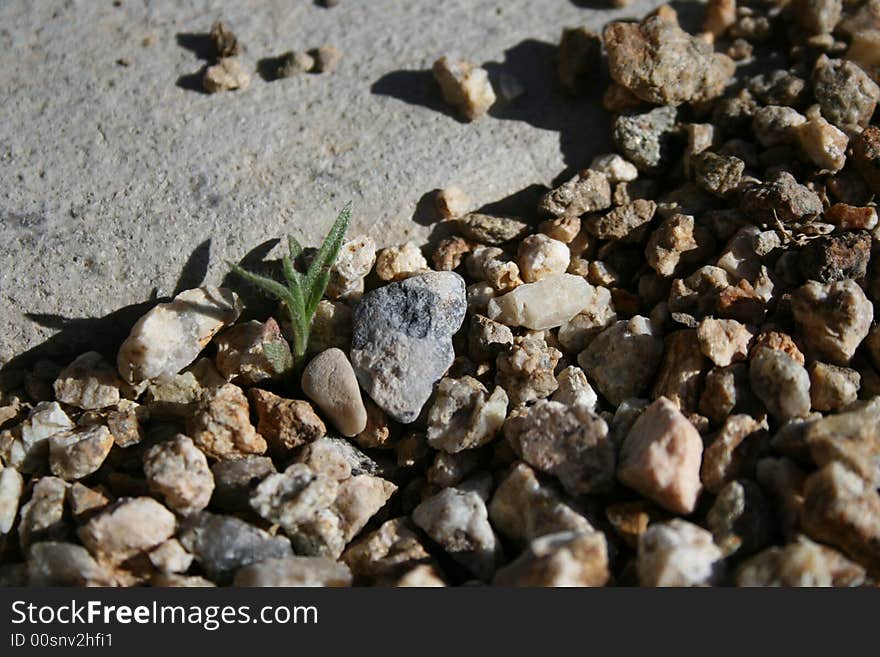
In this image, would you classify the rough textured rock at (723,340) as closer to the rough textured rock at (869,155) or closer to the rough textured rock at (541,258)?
the rough textured rock at (541,258)

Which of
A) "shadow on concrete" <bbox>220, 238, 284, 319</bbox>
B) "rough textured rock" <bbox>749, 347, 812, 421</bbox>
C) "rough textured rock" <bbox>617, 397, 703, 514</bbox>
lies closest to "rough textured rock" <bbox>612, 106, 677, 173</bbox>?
"rough textured rock" <bbox>749, 347, 812, 421</bbox>

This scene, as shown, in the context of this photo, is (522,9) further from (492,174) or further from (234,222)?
(234,222)

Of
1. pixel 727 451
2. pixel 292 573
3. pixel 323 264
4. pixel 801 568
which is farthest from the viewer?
pixel 323 264

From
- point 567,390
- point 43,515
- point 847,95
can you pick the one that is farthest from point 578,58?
point 43,515

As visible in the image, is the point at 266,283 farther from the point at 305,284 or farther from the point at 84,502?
the point at 84,502

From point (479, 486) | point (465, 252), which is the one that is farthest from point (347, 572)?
point (465, 252)

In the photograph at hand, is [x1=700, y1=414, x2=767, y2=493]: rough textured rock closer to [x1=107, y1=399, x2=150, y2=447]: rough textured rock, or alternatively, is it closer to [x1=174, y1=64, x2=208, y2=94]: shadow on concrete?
[x1=107, y1=399, x2=150, y2=447]: rough textured rock

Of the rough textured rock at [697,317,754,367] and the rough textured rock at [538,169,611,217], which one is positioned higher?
the rough textured rock at [538,169,611,217]
